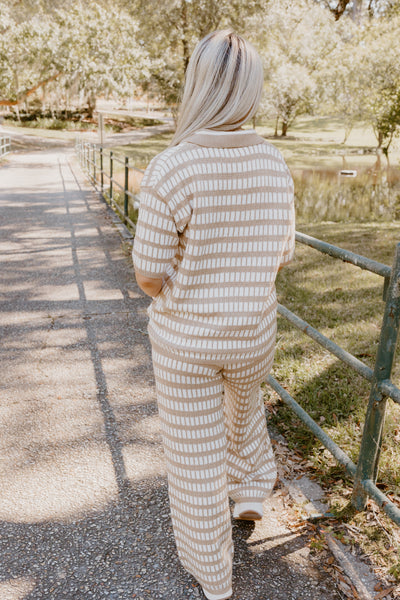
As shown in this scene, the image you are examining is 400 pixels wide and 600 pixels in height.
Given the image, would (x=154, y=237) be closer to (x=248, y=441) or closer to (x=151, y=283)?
(x=151, y=283)

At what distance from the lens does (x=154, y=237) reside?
65.6 inches

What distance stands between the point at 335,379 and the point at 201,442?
227 cm

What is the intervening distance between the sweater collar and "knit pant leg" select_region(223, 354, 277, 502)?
2.36 feet

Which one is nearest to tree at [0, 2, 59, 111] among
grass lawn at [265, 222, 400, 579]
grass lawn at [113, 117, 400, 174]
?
grass lawn at [113, 117, 400, 174]

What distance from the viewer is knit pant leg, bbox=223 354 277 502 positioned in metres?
2.04

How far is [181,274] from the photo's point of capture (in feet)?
5.63

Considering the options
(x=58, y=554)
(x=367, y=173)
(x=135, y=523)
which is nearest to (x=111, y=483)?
(x=135, y=523)

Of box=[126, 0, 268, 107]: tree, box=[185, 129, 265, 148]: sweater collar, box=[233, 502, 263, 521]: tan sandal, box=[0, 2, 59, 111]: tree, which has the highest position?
box=[126, 0, 268, 107]: tree

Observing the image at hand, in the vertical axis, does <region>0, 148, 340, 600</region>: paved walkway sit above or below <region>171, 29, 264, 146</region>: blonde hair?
below

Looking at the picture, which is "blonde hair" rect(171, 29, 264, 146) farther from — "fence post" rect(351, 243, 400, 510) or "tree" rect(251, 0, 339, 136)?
"tree" rect(251, 0, 339, 136)

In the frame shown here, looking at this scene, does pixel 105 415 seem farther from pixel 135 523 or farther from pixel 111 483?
pixel 135 523

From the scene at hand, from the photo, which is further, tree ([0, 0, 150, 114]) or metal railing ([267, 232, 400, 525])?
tree ([0, 0, 150, 114])

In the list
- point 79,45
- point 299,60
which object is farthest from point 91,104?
point 79,45

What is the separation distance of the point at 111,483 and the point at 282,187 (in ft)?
5.78
